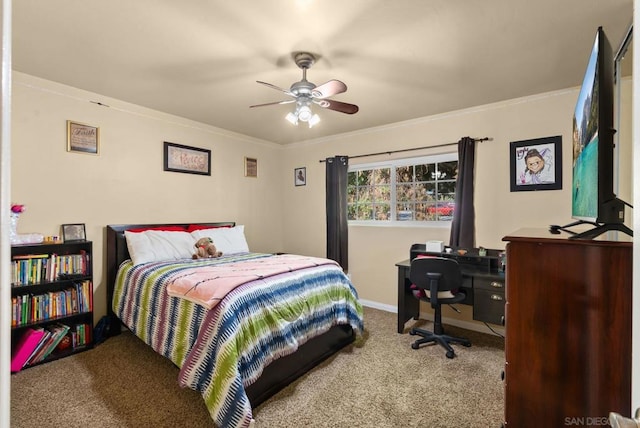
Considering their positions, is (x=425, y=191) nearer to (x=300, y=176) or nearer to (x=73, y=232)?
(x=300, y=176)

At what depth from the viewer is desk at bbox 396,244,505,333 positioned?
2693 millimetres

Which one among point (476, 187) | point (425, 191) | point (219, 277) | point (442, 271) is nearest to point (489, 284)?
point (442, 271)

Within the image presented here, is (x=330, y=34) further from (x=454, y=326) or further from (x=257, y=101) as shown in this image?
(x=454, y=326)

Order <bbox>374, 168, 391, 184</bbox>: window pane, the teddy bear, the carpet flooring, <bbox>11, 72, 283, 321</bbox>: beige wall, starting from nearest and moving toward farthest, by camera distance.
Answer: the carpet flooring → <bbox>11, 72, 283, 321</bbox>: beige wall → the teddy bear → <bbox>374, 168, 391, 184</bbox>: window pane

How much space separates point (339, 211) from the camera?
4129mm

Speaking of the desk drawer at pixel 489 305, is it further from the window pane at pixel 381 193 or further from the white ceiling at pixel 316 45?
the white ceiling at pixel 316 45

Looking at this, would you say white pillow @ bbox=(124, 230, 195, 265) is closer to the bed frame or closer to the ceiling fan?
the bed frame

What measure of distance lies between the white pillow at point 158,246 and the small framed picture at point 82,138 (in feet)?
2.80

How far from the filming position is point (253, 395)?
6.48 feet

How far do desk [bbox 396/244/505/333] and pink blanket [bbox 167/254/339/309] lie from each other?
0.99 metres

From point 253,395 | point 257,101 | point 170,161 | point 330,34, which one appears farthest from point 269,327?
point 170,161

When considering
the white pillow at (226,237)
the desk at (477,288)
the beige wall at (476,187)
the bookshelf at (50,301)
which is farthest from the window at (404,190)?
the bookshelf at (50,301)

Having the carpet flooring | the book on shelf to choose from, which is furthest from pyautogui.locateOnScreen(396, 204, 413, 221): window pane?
the book on shelf

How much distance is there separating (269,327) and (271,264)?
72 centimetres
